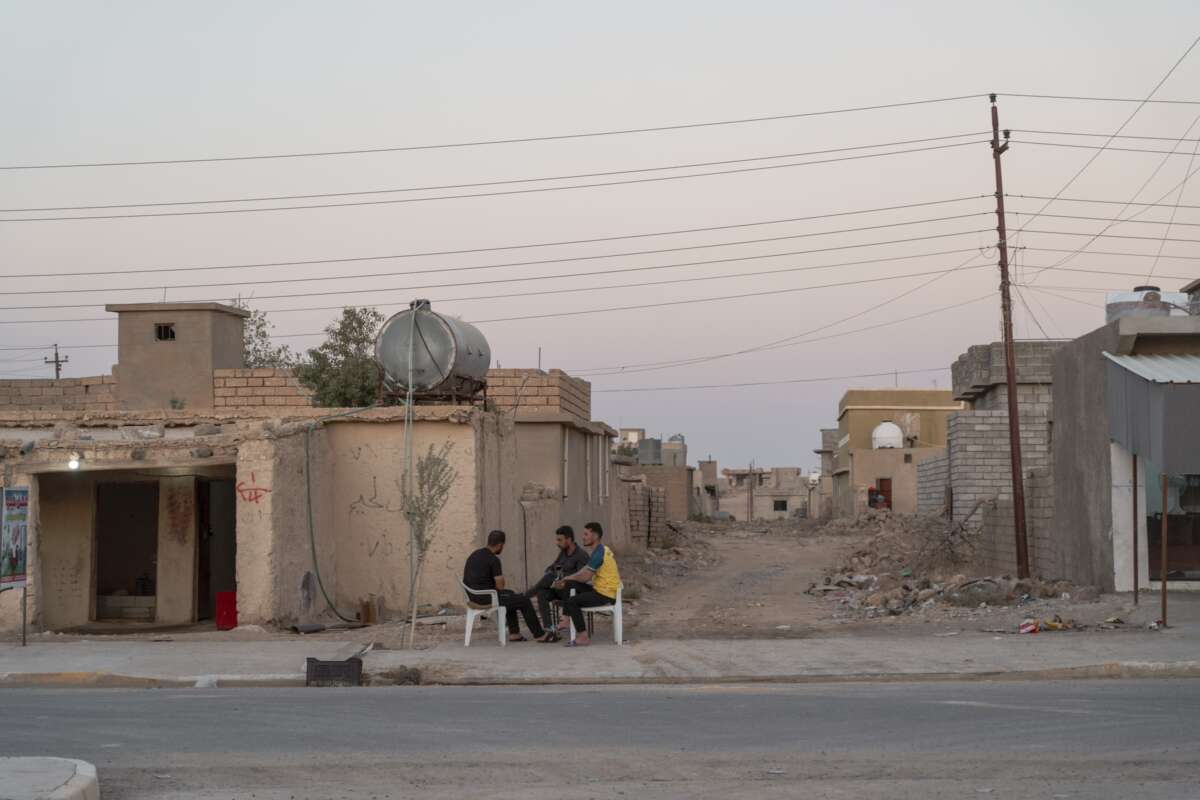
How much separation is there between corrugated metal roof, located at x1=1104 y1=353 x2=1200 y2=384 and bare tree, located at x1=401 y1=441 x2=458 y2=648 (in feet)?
30.5

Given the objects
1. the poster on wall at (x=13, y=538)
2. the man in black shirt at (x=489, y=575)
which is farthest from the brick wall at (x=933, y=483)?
the poster on wall at (x=13, y=538)

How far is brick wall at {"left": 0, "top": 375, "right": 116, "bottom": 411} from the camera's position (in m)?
32.5

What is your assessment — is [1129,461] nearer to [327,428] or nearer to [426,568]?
[426,568]

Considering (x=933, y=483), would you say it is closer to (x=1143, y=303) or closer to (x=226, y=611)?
(x=1143, y=303)

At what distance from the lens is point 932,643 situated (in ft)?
49.0

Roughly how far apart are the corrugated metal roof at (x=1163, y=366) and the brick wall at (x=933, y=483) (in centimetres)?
1405

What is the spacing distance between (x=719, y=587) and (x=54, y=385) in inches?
696

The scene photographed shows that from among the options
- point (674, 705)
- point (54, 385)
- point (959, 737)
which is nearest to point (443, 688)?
point (674, 705)

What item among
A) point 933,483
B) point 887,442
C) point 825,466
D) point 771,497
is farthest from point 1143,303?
point 771,497

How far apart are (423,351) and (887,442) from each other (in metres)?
Result: 42.0

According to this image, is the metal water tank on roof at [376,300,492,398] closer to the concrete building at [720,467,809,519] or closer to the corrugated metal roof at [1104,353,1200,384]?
the corrugated metal roof at [1104,353,1200,384]

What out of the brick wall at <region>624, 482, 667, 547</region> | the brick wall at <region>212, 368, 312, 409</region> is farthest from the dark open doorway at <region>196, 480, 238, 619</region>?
the brick wall at <region>624, 482, 667, 547</region>

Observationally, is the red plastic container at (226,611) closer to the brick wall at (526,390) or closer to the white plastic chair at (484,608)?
the white plastic chair at (484,608)

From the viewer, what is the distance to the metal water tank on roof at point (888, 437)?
58031mm
